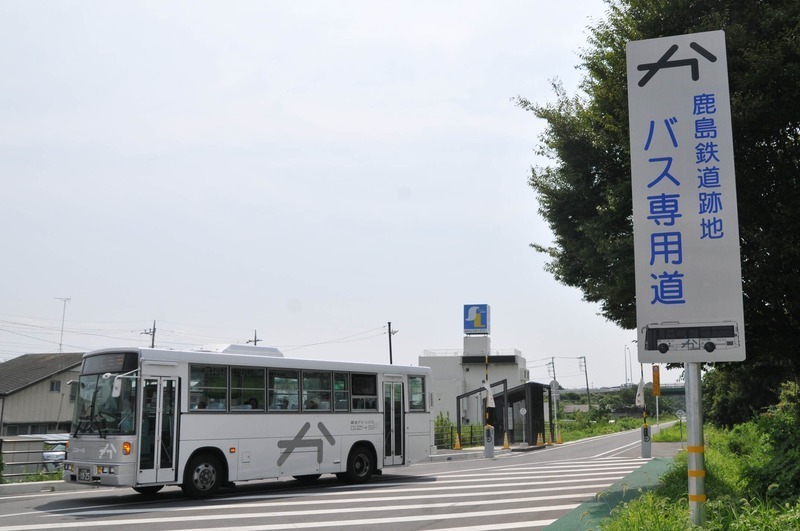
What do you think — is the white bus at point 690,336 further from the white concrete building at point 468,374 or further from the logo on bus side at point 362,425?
the white concrete building at point 468,374

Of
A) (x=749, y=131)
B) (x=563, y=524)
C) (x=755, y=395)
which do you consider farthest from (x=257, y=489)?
(x=755, y=395)

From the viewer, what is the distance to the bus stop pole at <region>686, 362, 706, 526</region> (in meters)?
6.73

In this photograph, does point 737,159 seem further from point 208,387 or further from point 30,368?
point 30,368

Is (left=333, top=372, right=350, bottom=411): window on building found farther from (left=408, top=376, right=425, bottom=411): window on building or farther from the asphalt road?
(left=408, top=376, right=425, bottom=411): window on building

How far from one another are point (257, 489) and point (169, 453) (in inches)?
133

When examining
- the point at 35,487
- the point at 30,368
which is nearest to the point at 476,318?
the point at 30,368

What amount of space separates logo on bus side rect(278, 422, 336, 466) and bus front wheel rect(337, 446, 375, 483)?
2.75 feet

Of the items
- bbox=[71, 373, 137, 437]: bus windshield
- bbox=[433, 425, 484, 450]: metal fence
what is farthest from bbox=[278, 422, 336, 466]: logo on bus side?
bbox=[433, 425, 484, 450]: metal fence

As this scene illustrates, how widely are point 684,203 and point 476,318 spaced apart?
6518cm

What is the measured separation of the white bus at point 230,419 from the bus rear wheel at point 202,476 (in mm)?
20

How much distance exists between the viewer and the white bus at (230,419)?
14.5 m

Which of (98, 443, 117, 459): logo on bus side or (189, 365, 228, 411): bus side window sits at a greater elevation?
(189, 365, 228, 411): bus side window

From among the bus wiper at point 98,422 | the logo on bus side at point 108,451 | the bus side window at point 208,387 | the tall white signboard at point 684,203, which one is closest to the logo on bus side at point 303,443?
the bus side window at point 208,387

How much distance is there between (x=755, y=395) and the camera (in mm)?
34219
